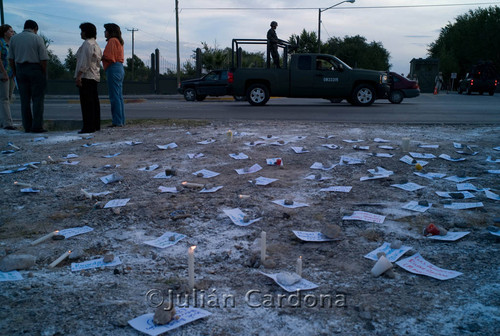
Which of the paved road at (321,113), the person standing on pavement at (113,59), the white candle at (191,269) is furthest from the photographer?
the paved road at (321,113)

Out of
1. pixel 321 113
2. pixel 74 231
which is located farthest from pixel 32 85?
pixel 321 113

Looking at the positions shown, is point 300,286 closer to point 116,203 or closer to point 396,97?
point 116,203

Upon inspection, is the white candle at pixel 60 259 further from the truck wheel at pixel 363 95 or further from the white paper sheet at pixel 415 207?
the truck wheel at pixel 363 95

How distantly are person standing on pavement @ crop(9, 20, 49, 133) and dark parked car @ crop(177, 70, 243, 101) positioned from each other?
11651 millimetres

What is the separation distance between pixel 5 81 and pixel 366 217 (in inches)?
275

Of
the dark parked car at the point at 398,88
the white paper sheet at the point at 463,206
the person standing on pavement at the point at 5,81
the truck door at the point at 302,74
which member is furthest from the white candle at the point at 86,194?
the dark parked car at the point at 398,88

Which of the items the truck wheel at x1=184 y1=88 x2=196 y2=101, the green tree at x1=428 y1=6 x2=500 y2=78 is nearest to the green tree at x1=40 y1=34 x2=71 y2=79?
the truck wheel at x1=184 y1=88 x2=196 y2=101

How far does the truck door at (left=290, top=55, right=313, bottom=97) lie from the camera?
1329 centimetres

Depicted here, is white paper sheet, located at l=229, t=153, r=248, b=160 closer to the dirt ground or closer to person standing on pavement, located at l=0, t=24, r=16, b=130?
the dirt ground

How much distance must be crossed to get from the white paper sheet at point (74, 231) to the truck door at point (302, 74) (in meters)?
11.2

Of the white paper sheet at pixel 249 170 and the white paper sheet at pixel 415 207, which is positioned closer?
the white paper sheet at pixel 415 207

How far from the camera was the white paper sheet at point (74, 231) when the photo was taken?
2882 millimetres

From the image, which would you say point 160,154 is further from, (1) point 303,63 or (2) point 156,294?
(1) point 303,63

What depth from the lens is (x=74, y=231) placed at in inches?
116
